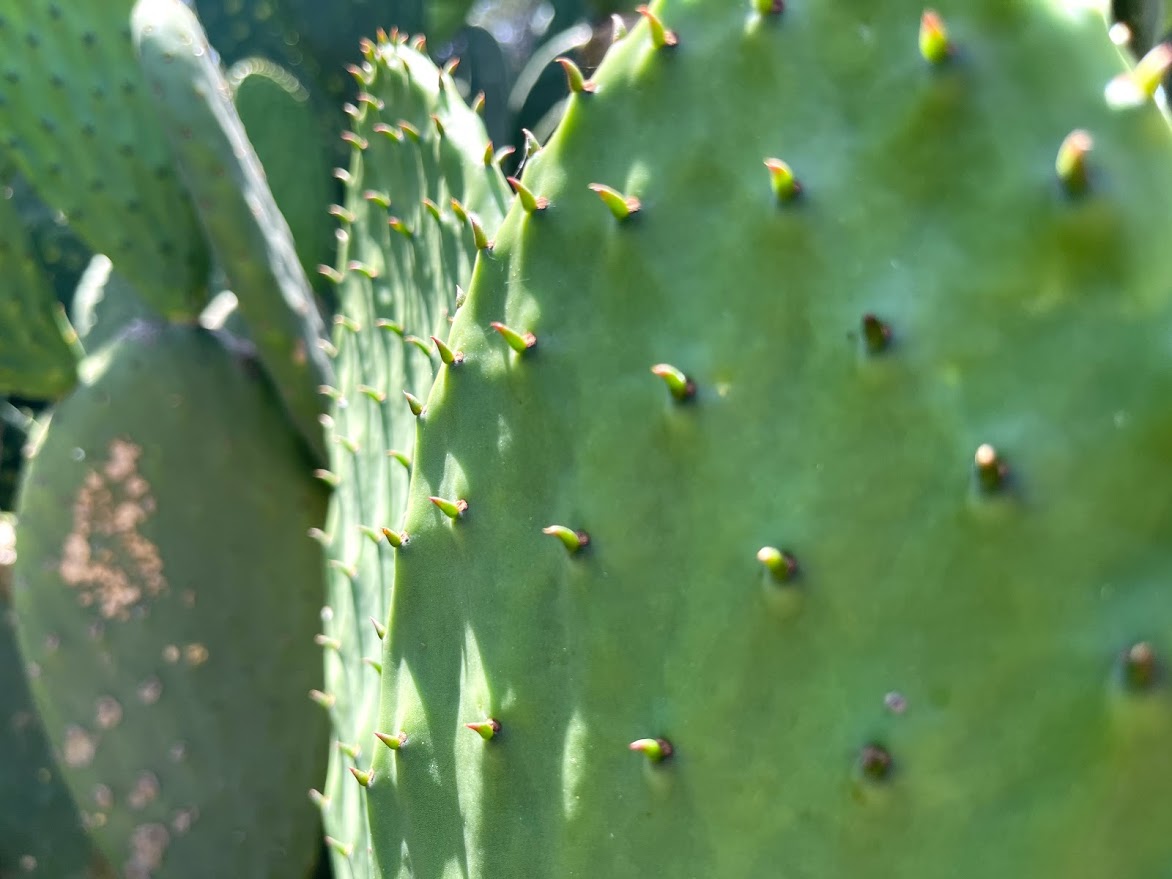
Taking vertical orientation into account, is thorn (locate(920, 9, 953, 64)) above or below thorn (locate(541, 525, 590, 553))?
above

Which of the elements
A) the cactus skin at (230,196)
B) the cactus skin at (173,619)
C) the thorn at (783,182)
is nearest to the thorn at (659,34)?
the thorn at (783,182)

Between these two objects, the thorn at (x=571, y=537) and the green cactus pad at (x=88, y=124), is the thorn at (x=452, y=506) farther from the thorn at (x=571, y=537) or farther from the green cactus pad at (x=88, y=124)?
the green cactus pad at (x=88, y=124)

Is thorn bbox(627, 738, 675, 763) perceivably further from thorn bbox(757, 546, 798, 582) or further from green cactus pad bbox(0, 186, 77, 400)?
green cactus pad bbox(0, 186, 77, 400)

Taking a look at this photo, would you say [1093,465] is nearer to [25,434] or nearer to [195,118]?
[195,118]

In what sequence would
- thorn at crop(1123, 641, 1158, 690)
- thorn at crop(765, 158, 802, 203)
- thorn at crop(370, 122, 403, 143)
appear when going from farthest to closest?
thorn at crop(370, 122, 403, 143), thorn at crop(765, 158, 802, 203), thorn at crop(1123, 641, 1158, 690)

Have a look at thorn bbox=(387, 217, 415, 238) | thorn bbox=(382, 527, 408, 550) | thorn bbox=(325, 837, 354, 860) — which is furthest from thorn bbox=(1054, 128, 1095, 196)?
thorn bbox=(325, 837, 354, 860)

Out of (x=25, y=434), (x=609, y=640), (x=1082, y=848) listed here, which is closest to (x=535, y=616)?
(x=609, y=640)

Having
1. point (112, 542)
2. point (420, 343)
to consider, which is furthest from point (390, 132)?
point (112, 542)
